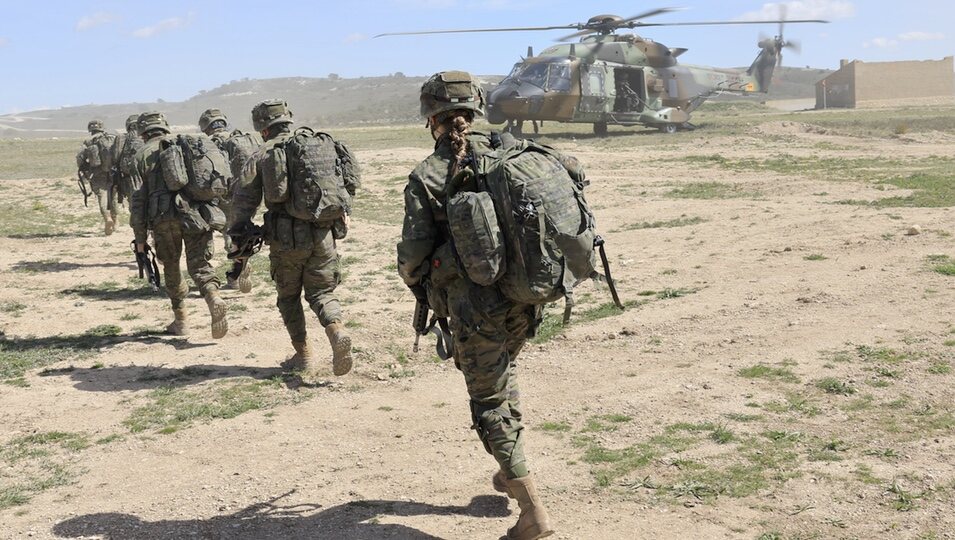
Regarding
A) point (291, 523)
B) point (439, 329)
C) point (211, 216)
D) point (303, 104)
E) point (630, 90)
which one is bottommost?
point (291, 523)

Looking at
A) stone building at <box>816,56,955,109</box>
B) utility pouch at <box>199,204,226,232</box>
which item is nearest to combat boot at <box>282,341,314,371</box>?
utility pouch at <box>199,204,226,232</box>

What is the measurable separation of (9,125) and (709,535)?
9431 cm

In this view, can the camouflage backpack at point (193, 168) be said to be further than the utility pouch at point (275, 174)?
Yes

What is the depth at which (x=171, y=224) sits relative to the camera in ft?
28.2

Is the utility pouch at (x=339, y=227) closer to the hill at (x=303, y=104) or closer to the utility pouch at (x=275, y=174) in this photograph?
the utility pouch at (x=275, y=174)

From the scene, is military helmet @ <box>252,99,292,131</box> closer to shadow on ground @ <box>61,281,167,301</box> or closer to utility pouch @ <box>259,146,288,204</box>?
utility pouch @ <box>259,146,288,204</box>

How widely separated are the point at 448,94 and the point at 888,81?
47.3 metres

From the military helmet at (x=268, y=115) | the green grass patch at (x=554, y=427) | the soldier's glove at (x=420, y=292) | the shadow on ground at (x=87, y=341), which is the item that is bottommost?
the green grass patch at (x=554, y=427)

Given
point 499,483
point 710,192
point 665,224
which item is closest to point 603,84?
point 710,192

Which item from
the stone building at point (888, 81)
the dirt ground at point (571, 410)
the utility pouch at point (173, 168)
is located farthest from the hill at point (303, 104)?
the utility pouch at point (173, 168)

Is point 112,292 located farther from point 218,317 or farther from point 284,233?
point 284,233

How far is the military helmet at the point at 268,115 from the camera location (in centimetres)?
716

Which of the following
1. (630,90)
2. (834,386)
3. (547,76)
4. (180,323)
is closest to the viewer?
(834,386)

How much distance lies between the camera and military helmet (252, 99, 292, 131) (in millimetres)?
7156
